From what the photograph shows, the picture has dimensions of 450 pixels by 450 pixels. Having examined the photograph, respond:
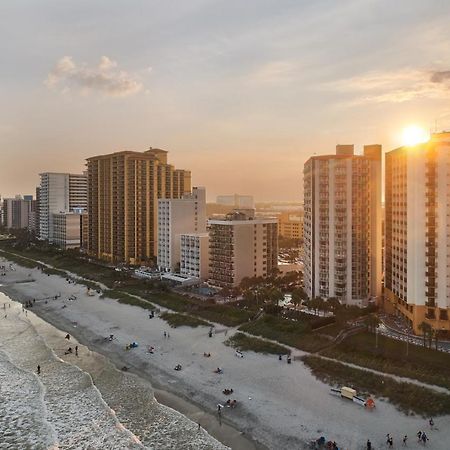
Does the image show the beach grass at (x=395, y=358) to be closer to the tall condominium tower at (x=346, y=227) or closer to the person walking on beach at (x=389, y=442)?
the person walking on beach at (x=389, y=442)

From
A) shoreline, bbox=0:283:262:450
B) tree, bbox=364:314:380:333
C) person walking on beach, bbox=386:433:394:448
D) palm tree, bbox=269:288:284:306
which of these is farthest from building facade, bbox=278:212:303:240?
person walking on beach, bbox=386:433:394:448

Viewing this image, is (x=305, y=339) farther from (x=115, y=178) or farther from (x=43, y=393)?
(x=115, y=178)

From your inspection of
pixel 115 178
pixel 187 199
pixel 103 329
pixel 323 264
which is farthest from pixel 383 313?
pixel 115 178

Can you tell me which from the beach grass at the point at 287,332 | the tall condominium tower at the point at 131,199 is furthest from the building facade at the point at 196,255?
the beach grass at the point at 287,332

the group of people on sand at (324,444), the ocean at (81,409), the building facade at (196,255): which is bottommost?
the ocean at (81,409)

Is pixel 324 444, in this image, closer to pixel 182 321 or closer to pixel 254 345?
pixel 254 345
